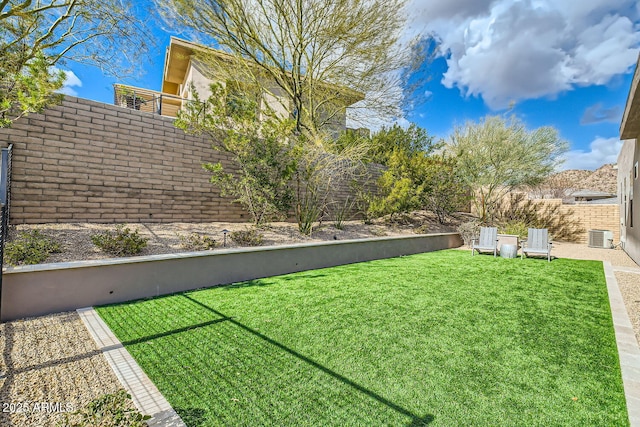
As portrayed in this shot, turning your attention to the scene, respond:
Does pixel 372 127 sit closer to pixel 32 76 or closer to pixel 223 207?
pixel 223 207

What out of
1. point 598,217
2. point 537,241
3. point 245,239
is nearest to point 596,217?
point 598,217

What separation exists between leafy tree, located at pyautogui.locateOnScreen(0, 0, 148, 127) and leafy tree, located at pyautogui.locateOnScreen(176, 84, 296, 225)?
2270 mm

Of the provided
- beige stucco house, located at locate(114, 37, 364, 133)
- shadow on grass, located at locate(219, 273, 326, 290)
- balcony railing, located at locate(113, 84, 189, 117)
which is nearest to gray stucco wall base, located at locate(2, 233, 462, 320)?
shadow on grass, located at locate(219, 273, 326, 290)

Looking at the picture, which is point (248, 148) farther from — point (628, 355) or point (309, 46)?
point (628, 355)

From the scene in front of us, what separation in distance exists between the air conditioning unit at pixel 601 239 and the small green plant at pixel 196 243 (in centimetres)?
1465

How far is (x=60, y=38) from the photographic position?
24.0 feet

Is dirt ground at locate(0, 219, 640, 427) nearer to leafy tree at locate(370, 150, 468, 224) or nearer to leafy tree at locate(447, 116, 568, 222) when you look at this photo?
leafy tree at locate(370, 150, 468, 224)

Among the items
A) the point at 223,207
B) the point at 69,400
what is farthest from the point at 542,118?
the point at 69,400

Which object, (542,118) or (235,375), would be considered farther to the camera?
(542,118)

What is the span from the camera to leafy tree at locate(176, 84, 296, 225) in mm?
7797

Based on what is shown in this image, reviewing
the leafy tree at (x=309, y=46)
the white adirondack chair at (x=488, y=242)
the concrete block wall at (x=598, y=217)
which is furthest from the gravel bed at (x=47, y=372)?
the concrete block wall at (x=598, y=217)

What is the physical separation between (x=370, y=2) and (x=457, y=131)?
8.67 meters

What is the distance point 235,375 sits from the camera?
2.76 metres

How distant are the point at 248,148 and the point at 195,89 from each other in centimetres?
556
